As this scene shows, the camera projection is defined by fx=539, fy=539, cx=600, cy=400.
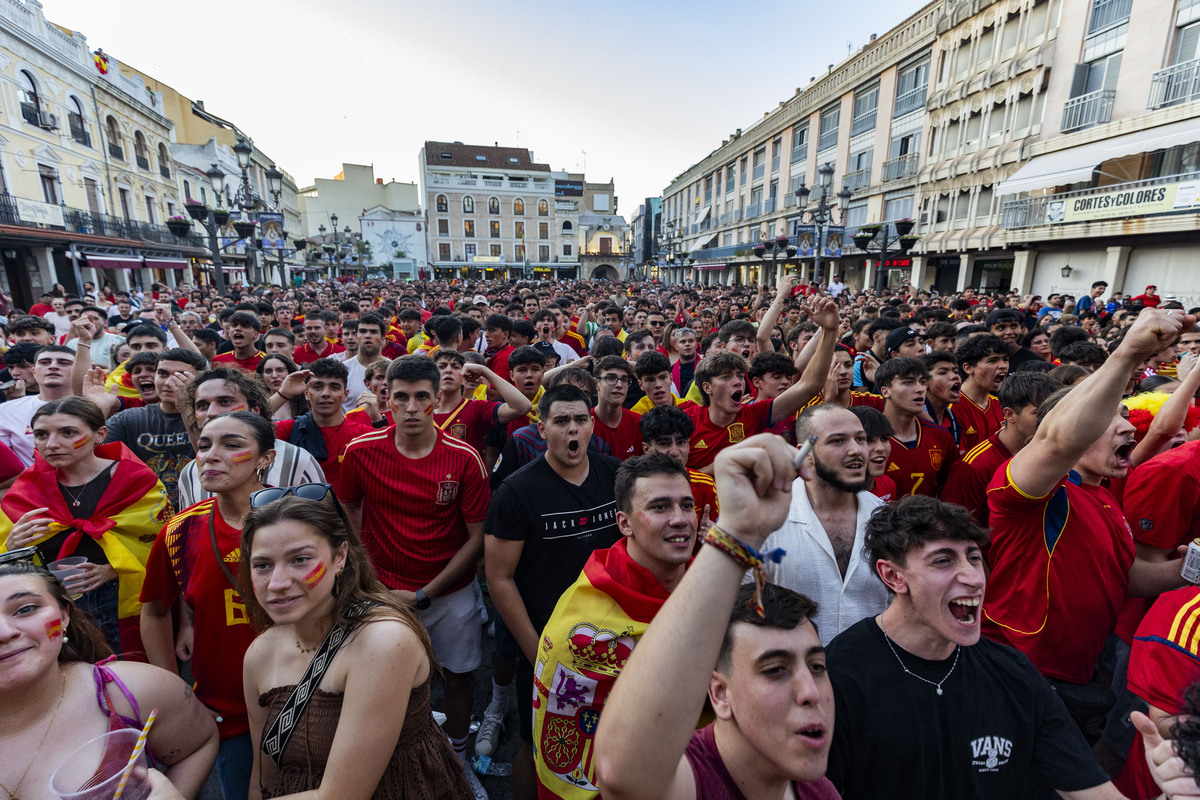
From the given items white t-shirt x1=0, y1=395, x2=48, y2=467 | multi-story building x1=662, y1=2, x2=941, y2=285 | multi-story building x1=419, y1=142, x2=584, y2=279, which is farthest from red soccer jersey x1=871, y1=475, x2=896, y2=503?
multi-story building x1=419, y1=142, x2=584, y2=279

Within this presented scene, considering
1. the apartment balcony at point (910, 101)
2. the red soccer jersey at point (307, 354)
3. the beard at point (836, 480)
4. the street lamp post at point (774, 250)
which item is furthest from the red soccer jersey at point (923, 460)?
the apartment balcony at point (910, 101)

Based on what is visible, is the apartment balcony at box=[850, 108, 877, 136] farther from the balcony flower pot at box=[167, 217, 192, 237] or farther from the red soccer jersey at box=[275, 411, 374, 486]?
the red soccer jersey at box=[275, 411, 374, 486]

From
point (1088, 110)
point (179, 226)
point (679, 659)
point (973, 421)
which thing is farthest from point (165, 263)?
point (1088, 110)

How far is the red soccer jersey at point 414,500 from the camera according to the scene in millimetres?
3340

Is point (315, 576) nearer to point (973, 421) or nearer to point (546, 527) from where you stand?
point (546, 527)

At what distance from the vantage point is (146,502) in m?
3.10

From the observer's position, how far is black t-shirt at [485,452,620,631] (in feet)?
9.75

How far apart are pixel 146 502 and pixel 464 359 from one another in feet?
8.89

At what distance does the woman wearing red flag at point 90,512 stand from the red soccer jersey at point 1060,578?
4.55 m

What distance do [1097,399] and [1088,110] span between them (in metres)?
23.2

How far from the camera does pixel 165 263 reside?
2859cm

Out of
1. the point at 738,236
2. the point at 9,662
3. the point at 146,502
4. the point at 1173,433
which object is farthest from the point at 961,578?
the point at 738,236

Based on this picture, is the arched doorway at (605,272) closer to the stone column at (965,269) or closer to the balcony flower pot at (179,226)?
the stone column at (965,269)

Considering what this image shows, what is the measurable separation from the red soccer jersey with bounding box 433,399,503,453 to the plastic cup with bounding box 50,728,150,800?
3.11 metres
